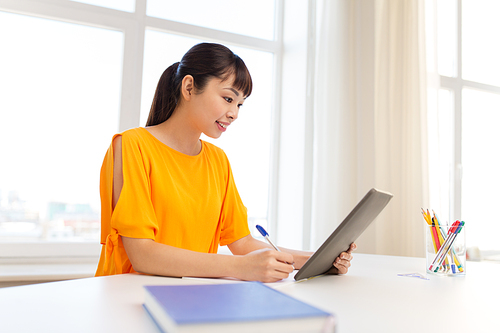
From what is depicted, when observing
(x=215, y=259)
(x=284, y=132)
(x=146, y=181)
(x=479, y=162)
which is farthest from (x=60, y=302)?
(x=479, y=162)

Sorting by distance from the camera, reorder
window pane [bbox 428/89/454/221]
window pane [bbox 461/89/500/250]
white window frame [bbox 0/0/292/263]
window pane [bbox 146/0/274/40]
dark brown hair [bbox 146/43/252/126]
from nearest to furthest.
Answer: dark brown hair [bbox 146/43/252/126], white window frame [bbox 0/0/292/263], window pane [bbox 428/89/454/221], window pane [bbox 146/0/274/40], window pane [bbox 461/89/500/250]

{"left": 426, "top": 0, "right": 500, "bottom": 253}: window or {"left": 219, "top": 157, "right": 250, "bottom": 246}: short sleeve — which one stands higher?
{"left": 426, "top": 0, "right": 500, "bottom": 253}: window

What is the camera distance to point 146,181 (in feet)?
3.27

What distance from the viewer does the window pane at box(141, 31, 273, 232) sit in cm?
246

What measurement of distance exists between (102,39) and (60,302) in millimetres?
1987

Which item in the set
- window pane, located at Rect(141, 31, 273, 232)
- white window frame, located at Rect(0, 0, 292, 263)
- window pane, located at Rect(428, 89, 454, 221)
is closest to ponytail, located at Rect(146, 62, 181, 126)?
white window frame, located at Rect(0, 0, 292, 263)

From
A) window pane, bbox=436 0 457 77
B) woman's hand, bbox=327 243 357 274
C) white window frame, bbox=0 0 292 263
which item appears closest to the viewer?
woman's hand, bbox=327 243 357 274

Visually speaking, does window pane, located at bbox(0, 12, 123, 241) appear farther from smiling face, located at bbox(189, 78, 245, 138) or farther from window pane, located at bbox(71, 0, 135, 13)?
smiling face, located at bbox(189, 78, 245, 138)

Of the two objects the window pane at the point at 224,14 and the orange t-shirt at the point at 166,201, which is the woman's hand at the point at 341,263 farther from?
the window pane at the point at 224,14

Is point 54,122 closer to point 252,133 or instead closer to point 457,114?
point 252,133

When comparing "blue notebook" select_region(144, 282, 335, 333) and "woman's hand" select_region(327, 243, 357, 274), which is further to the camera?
"woman's hand" select_region(327, 243, 357, 274)

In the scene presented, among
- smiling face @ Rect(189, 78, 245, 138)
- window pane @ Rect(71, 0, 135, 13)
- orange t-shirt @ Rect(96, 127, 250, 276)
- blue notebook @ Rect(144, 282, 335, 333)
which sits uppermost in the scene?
window pane @ Rect(71, 0, 135, 13)

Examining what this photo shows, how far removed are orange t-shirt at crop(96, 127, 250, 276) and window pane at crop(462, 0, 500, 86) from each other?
2270mm

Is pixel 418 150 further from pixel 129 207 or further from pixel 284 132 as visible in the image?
pixel 129 207
